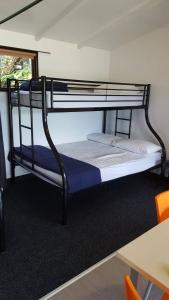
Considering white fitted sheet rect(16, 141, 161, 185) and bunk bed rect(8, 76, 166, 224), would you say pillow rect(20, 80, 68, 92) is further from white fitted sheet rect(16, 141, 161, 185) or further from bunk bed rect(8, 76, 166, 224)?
white fitted sheet rect(16, 141, 161, 185)

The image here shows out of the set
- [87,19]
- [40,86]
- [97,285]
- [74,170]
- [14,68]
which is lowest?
[97,285]

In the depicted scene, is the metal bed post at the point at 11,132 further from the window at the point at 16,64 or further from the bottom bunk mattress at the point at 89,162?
the window at the point at 16,64

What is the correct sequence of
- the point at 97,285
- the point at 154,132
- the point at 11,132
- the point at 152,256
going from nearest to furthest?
the point at 152,256 → the point at 97,285 → the point at 11,132 → the point at 154,132

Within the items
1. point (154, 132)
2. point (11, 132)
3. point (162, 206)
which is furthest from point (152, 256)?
point (154, 132)

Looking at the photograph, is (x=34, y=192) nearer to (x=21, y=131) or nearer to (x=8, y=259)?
(x=21, y=131)

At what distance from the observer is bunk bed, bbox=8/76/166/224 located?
2.49 meters

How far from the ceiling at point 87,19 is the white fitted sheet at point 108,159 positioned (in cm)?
161

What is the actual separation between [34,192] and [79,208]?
0.74m

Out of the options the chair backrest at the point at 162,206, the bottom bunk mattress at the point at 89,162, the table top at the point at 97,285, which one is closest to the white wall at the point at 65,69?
the bottom bunk mattress at the point at 89,162

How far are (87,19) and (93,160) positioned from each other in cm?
176

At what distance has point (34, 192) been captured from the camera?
3189 mm

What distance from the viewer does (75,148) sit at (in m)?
3.61

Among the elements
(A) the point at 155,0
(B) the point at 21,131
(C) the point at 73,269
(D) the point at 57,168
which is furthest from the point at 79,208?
(A) the point at 155,0

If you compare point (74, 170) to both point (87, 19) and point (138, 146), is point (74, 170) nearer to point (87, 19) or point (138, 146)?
point (138, 146)
